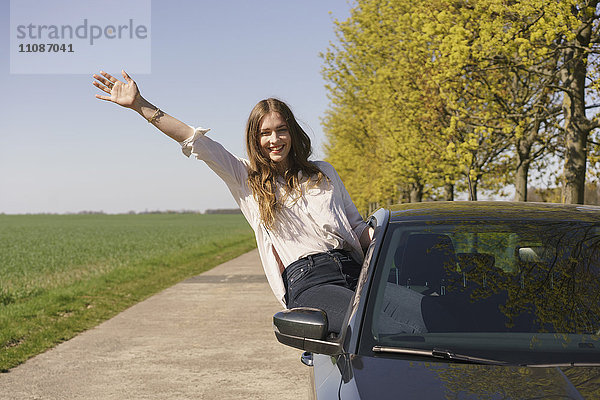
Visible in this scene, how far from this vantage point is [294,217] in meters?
3.71

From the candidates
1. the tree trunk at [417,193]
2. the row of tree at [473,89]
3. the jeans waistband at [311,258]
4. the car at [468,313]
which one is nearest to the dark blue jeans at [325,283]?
the jeans waistband at [311,258]

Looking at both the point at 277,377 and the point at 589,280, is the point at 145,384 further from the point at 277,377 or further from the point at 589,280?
the point at 589,280

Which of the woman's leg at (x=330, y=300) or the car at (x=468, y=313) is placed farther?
the woman's leg at (x=330, y=300)

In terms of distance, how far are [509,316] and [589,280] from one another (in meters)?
0.48

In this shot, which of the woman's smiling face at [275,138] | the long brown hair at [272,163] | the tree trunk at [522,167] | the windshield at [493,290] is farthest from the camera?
the tree trunk at [522,167]

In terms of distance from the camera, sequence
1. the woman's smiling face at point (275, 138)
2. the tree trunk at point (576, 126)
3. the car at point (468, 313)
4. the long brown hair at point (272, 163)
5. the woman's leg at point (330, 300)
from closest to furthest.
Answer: the car at point (468, 313) < the woman's leg at point (330, 300) < the long brown hair at point (272, 163) < the woman's smiling face at point (275, 138) < the tree trunk at point (576, 126)

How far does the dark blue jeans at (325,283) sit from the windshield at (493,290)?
0.24 metres

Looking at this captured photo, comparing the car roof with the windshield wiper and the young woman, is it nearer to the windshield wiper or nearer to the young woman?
the young woman

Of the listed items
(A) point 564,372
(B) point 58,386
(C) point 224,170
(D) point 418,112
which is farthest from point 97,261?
(A) point 564,372

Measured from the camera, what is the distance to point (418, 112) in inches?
671

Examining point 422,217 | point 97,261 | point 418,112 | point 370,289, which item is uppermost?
point 418,112

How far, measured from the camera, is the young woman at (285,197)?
11.6 feet

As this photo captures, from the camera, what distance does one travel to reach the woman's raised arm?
150 inches

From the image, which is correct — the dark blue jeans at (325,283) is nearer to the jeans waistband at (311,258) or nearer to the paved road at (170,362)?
the jeans waistband at (311,258)
